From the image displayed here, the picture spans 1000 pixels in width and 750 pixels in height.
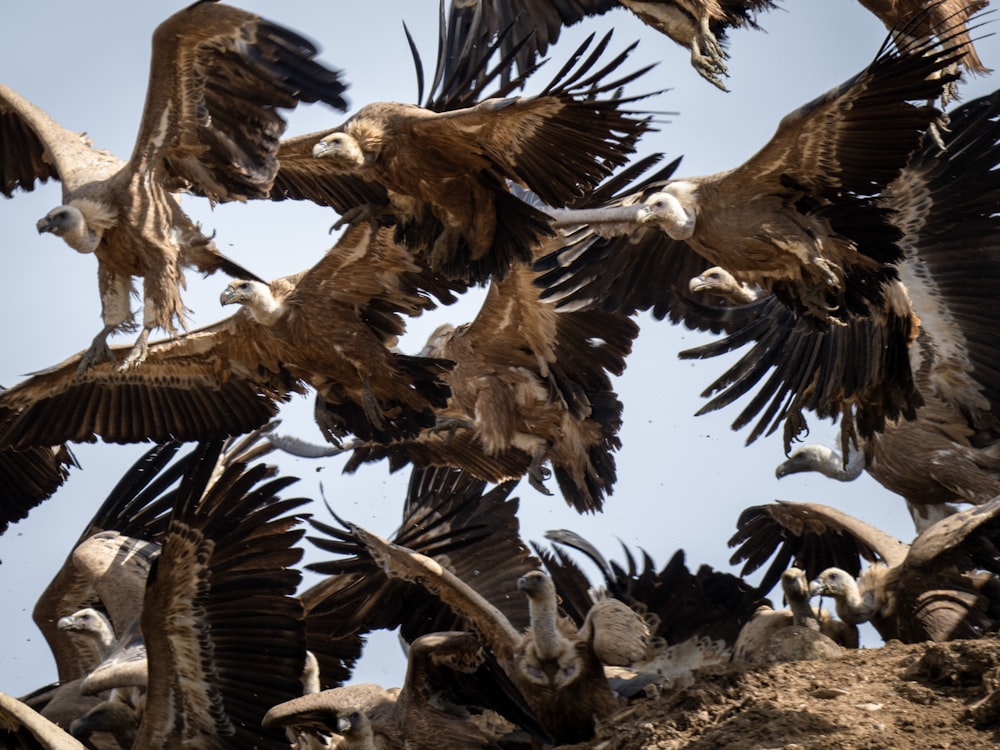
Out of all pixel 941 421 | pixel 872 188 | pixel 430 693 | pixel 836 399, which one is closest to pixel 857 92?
pixel 872 188

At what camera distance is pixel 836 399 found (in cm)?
887

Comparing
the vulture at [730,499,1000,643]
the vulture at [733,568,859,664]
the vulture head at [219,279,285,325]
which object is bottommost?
the vulture at [733,568,859,664]

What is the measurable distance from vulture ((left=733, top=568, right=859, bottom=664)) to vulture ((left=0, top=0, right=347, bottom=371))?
308 centimetres

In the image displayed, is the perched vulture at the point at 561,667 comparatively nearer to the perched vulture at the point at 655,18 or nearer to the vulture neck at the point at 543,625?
the vulture neck at the point at 543,625


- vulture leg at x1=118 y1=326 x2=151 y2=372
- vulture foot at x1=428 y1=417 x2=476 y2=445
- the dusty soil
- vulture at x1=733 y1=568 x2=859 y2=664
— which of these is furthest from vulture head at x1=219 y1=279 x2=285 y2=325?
the dusty soil

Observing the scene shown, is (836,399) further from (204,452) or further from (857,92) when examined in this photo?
(204,452)

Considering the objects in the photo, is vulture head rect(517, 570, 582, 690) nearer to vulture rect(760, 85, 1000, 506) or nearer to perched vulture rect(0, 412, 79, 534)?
vulture rect(760, 85, 1000, 506)

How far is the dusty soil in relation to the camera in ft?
20.5

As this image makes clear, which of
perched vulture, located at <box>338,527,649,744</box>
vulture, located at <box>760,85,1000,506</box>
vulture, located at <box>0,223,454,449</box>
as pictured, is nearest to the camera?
perched vulture, located at <box>338,527,649,744</box>

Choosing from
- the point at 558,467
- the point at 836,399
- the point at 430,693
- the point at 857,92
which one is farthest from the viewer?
the point at 558,467

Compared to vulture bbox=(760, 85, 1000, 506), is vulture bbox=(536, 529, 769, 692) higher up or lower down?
lower down

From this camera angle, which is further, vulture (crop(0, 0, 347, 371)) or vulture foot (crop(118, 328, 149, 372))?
vulture foot (crop(118, 328, 149, 372))

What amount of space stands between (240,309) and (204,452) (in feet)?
2.79

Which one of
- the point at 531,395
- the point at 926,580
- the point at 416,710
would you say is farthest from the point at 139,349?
the point at 926,580
